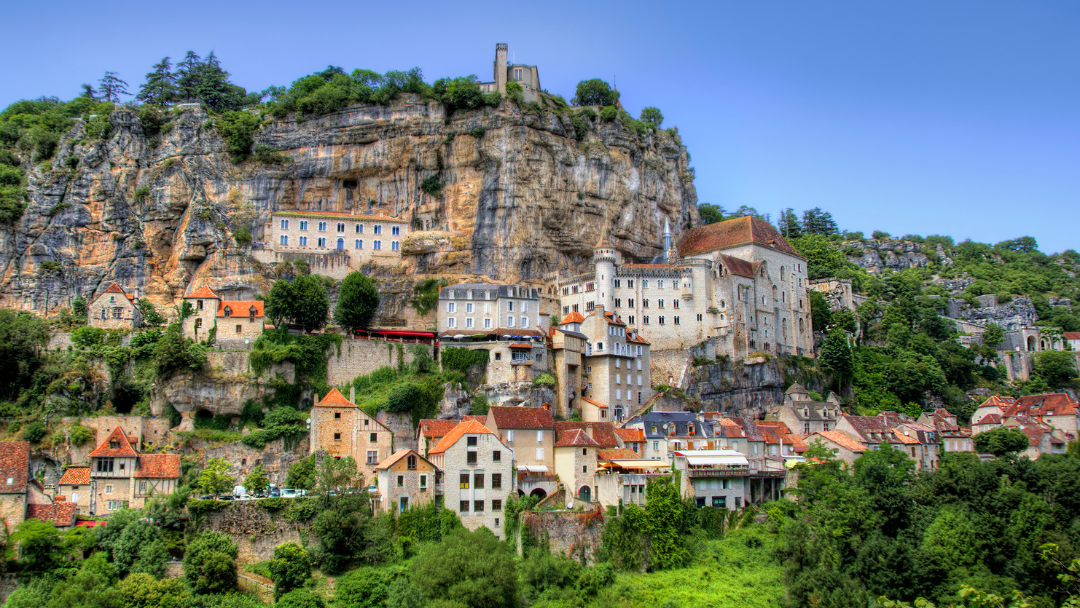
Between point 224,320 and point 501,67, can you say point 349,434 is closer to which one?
point 224,320

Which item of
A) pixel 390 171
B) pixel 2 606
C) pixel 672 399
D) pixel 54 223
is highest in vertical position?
pixel 390 171

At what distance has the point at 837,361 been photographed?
3068 inches

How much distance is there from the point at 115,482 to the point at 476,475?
18.8 meters

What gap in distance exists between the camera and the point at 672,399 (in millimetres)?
65125

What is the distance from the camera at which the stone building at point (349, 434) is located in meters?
51.5

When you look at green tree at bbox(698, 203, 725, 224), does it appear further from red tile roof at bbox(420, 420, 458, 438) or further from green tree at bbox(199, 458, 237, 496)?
green tree at bbox(199, 458, 237, 496)

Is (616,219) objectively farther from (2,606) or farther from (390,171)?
(2,606)

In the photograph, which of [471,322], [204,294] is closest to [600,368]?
[471,322]

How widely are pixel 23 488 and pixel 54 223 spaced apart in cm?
3313

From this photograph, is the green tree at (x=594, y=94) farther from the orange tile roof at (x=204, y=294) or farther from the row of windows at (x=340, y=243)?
the orange tile roof at (x=204, y=294)

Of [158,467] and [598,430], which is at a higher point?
[598,430]

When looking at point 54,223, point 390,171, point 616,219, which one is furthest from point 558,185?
point 54,223

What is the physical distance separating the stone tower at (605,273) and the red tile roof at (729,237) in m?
12.9

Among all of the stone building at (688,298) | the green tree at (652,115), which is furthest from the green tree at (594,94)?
the stone building at (688,298)
